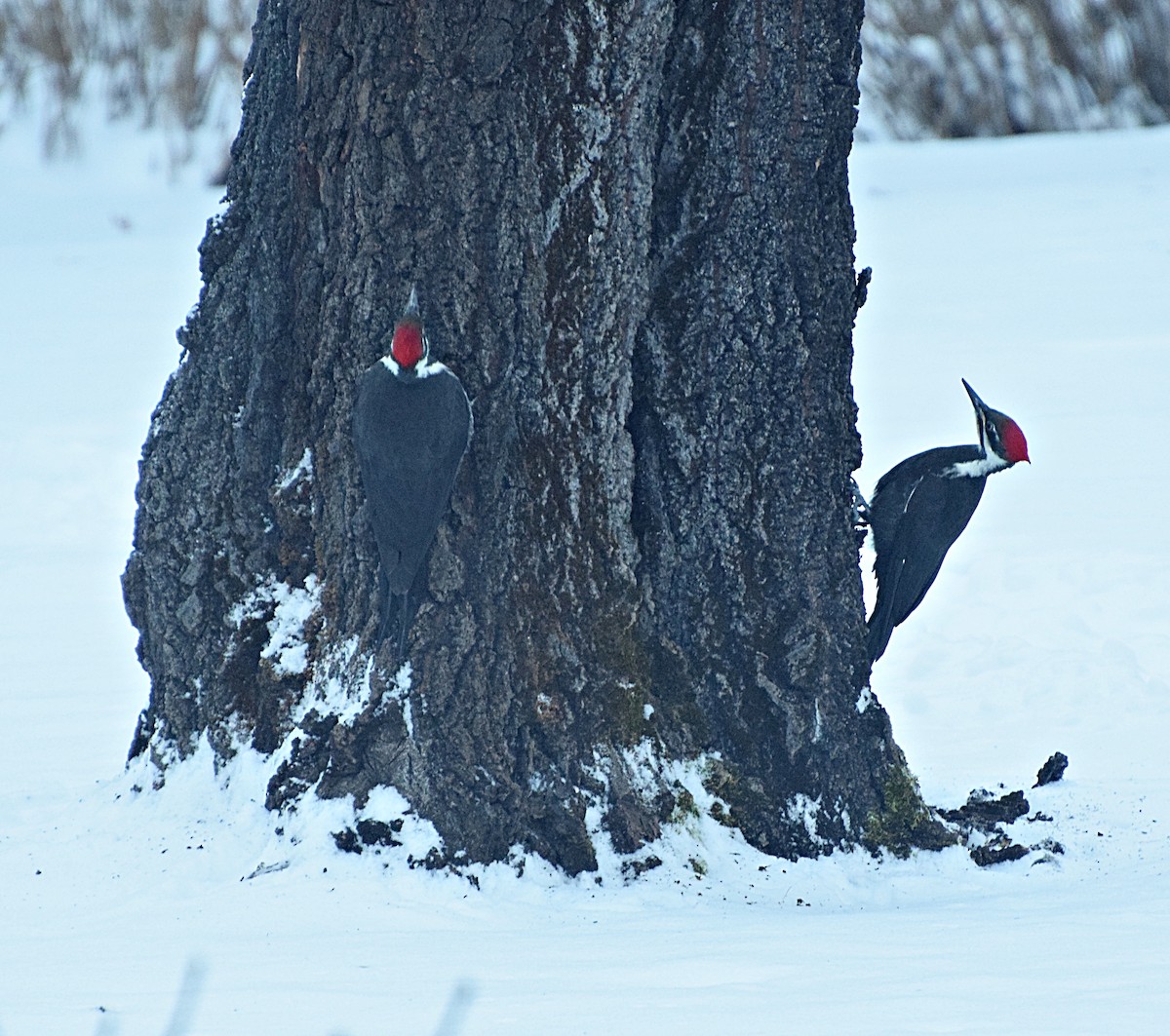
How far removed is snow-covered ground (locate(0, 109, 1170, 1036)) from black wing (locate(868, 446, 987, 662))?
482 mm

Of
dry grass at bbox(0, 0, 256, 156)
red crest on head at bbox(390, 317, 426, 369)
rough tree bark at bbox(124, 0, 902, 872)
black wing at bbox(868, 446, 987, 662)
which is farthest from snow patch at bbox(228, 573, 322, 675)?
dry grass at bbox(0, 0, 256, 156)

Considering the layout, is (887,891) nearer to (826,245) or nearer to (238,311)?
(826,245)

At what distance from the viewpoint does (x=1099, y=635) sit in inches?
192

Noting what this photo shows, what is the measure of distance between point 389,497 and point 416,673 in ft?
1.19

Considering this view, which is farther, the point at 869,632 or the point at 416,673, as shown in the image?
the point at 869,632

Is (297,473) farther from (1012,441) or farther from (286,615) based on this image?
(1012,441)

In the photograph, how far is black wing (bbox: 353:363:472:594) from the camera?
2947mm

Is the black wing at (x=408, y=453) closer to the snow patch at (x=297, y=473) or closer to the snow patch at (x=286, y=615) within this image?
the snow patch at (x=297, y=473)

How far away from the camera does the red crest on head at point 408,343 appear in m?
2.92

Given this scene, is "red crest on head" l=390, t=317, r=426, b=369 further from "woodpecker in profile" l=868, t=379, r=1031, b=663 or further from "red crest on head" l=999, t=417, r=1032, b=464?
"red crest on head" l=999, t=417, r=1032, b=464

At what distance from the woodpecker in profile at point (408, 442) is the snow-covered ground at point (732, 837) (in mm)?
570

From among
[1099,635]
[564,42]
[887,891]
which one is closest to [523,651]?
[887,891]

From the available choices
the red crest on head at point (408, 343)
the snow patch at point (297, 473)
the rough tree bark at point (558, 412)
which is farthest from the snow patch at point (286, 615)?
the red crest on head at point (408, 343)

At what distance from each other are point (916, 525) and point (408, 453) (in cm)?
141
